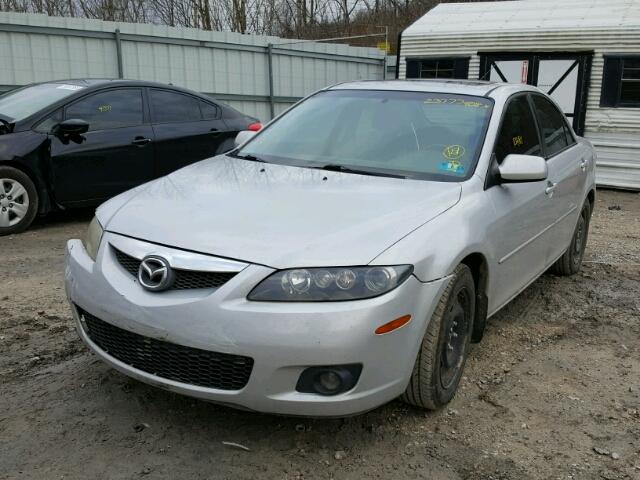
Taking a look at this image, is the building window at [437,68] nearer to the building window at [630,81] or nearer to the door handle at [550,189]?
the building window at [630,81]

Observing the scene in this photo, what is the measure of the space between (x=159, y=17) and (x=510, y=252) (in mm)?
21951

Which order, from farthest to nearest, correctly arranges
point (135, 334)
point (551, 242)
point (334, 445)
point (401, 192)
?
point (551, 242)
point (401, 192)
point (334, 445)
point (135, 334)

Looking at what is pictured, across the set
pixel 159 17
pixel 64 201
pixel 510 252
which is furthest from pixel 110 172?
pixel 159 17

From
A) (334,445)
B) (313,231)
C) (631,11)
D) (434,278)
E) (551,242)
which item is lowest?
(334,445)

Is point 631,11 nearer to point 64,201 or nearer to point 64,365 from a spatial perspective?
point 64,201

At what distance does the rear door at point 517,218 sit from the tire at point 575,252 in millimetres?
1052

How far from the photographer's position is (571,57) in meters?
11.2

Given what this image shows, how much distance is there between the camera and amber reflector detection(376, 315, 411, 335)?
2473 mm

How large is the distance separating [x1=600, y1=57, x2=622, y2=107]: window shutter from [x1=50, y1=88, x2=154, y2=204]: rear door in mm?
7901

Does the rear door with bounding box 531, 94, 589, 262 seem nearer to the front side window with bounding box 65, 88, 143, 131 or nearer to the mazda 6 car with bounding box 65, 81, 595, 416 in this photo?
the mazda 6 car with bounding box 65, 81, 595, 416

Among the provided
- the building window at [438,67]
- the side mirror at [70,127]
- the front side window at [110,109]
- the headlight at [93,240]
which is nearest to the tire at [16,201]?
the side mirror at [70,127]

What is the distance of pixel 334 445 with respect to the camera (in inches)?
110

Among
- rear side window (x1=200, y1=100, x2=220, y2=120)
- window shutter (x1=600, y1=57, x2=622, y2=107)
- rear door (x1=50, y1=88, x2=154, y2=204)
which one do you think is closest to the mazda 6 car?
rear door (x1=50, y1=88, x2=154, y2=204)

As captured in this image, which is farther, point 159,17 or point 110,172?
point 159,17
